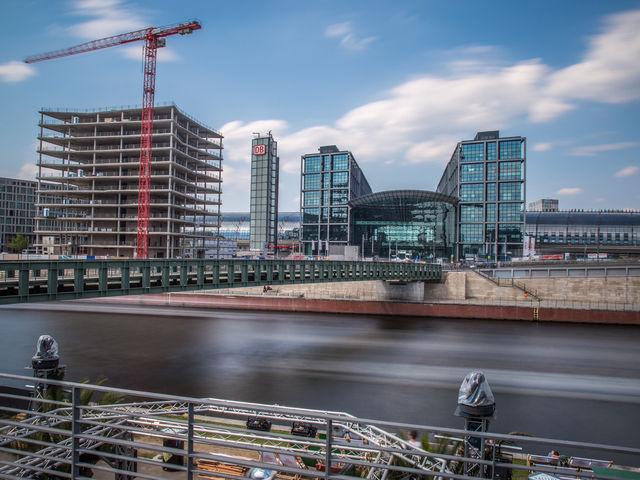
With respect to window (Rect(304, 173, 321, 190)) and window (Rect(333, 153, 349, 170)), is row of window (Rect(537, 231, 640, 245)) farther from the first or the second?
window (Rect(304, 173, 321, 190))

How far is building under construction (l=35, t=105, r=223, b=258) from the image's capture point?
73.4 meters

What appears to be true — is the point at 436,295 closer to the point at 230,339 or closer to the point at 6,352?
the point at 230,339

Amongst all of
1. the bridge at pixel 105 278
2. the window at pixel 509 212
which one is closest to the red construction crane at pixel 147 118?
the bridge at pixel 105 278

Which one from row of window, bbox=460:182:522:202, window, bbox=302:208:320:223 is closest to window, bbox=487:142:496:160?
row of window, bbox=460:182:522:202

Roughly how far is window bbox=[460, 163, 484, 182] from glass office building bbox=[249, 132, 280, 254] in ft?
187

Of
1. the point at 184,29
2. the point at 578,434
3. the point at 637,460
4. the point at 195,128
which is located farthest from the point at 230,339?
the point at 184,29

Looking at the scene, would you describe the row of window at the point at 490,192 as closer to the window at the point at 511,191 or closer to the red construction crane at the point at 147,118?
the window at the point at 511,191

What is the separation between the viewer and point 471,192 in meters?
109

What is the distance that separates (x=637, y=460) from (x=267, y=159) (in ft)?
383

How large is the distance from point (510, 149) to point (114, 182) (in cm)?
9495

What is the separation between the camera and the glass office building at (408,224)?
110m

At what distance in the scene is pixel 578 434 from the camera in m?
19.2

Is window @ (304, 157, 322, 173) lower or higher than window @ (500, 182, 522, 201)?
higher

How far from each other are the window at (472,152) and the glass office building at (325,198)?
32.5 metres
